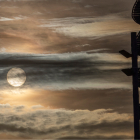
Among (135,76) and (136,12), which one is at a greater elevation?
(136,12)

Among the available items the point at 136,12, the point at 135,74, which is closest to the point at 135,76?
the point at 135,74

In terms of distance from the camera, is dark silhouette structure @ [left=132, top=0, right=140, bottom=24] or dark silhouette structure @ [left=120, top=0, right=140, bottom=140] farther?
dark silhouette structure @ [left=132, top=0, right=140, bottom=24]


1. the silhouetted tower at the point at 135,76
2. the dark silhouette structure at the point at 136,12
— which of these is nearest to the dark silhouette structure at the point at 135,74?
the silhouetted tower at the point at 135,76

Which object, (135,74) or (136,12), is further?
(136,12)

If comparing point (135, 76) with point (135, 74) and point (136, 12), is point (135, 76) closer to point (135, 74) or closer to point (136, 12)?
point (135, 74)

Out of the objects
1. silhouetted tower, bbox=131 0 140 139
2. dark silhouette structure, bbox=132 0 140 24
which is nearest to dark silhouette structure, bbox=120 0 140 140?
silhouetted tower, bbox=131 0 140 139

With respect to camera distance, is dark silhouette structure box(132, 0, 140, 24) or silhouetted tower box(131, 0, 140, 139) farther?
dark silhouette structure box(132, 0, 140, 24)

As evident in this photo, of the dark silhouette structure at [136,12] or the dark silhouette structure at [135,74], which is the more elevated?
the dark silhouette structure at [136,12]

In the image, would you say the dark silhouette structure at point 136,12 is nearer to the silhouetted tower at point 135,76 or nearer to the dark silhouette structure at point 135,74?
the silhouetted tower at point 135,76

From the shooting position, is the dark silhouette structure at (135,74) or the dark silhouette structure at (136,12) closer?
the dark silhouette structure at (135,74)

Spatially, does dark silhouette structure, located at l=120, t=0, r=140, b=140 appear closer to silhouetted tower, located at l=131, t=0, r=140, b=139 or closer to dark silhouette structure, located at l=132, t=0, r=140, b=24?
silhouetted tower, located at l=131, t=0, r=140, b=139

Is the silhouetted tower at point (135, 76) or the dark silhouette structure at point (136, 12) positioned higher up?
the dark silhouette structure at point (136, 12)

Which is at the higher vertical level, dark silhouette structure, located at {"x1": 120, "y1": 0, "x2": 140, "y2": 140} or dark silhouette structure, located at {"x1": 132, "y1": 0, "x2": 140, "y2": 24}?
dark silhouette structure, located at {"x1": 132, "y1": 0, "x2": 140, "y2": 24}

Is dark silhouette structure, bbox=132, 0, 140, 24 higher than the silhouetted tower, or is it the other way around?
dark silhouette structure, bbox=132, 0, 140, 24
